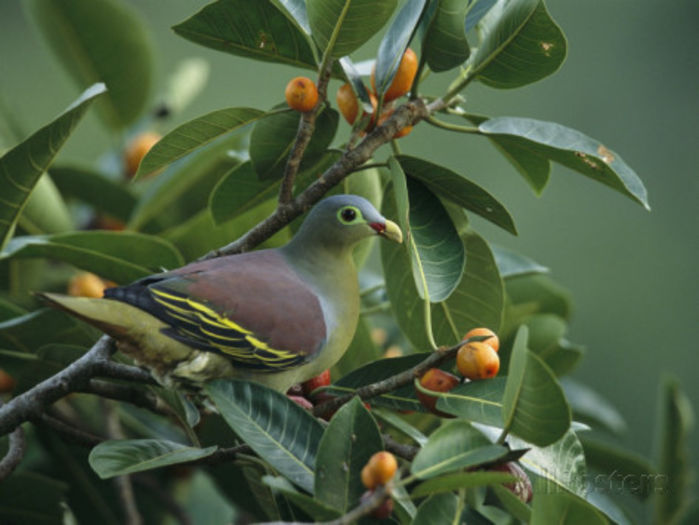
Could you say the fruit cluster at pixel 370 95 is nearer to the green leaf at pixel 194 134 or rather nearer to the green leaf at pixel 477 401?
the green leaf at pixel 194 134

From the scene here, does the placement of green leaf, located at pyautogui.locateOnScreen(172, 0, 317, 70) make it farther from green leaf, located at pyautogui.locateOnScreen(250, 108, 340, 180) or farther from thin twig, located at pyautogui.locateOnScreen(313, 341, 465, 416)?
thin twig, located at pyautogui.locateOnScreen(313, 341, 465, 416)

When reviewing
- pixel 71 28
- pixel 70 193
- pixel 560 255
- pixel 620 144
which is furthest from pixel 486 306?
pixel 620 144

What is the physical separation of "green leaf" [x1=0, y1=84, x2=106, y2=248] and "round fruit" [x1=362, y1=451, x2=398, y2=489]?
504mm

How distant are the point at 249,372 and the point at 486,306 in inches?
14.1

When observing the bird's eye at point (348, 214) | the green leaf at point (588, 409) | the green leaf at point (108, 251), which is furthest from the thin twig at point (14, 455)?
the green leaf at point (588, 409)

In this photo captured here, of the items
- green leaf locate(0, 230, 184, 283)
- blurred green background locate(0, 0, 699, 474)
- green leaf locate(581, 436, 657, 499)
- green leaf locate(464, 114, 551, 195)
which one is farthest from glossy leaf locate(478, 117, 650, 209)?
blurred green background locate(0, 0, 699, 474)

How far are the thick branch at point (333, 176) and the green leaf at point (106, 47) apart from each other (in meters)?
0.88

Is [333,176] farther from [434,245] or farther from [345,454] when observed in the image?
[345,454]

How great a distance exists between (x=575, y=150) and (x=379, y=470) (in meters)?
0.49

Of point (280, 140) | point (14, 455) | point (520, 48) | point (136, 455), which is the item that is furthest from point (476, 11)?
point (14, 455)

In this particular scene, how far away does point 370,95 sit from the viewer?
1152mm

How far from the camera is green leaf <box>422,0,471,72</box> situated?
1034mm

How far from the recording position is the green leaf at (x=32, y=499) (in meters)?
1.30

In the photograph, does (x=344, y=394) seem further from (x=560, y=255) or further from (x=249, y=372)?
(x=560, y=255)
